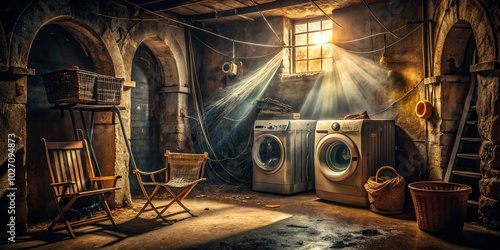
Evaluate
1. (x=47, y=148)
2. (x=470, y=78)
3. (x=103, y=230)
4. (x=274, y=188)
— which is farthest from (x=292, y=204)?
(x=47, y=148)

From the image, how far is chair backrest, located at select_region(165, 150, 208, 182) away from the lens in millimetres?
4816

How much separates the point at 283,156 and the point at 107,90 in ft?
9.23

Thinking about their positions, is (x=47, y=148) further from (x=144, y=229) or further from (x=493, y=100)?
(x=493, y=100)

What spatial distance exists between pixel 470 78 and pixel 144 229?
4512mm

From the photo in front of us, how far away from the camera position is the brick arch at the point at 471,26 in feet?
12.8

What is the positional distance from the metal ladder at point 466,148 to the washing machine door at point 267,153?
2.47m

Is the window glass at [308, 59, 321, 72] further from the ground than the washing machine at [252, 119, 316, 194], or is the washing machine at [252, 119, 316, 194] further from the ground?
the window glass at [308, 59, 321, 72]

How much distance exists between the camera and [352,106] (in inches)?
245

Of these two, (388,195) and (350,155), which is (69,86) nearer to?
(350,155)

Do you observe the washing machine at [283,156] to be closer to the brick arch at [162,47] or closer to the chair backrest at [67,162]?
the brick arch at [162,47]

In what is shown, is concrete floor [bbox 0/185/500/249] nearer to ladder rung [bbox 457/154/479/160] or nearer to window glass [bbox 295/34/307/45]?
ladder rung [bbox 457/154/479/160]

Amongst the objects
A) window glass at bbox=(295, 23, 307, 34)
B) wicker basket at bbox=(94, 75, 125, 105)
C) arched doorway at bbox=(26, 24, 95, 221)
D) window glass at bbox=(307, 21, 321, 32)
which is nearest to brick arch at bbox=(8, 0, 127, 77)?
arched doorway at bbox=(26, 24, 95, 221)

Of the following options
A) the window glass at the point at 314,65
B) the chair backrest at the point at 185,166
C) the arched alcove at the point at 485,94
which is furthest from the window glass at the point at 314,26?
the chair backrest at the point at 185,166

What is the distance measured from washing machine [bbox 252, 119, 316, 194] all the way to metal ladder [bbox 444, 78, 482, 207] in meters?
2.17
